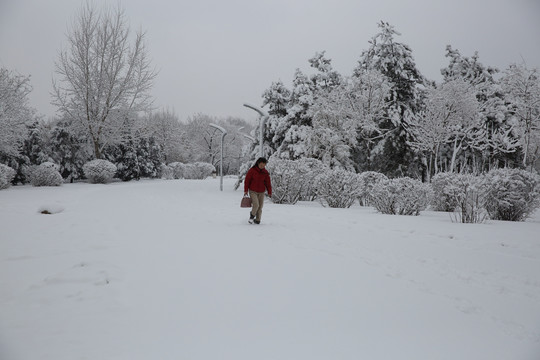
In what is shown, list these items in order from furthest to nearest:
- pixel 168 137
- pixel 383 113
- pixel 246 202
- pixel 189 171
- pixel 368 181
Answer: pixel 168 137 < pixel 189 171 < pixel 383 113 < pixel 368 181 < pixel 246 202

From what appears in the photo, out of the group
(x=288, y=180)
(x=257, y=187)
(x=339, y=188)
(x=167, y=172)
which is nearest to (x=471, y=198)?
(x=339, y=188)

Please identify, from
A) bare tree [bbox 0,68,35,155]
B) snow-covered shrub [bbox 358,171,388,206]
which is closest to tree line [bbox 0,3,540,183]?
bare tree [bbox 0,68,35,155]

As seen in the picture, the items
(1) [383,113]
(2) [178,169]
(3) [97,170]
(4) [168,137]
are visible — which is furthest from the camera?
(4) [168,137]

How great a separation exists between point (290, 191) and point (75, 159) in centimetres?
2044

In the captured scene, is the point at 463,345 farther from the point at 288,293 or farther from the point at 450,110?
the point at 450,110

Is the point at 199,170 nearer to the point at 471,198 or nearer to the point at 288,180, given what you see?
the point at 288,180

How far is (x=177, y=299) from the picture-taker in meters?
3.41

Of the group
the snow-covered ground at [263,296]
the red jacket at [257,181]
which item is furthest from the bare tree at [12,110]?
the red jacket at [257,181]

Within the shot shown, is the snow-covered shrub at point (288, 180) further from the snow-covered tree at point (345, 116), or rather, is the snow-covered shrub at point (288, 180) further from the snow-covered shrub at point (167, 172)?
the snow-covered shrub at point (167, 172)

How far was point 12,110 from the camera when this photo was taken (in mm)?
19531

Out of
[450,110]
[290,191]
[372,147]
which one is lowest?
[290,191]

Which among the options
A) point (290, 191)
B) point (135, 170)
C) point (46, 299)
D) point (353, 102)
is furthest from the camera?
point (135, 170)

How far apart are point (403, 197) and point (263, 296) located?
8703 millimetres

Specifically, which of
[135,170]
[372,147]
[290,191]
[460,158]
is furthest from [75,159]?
[460,158]
